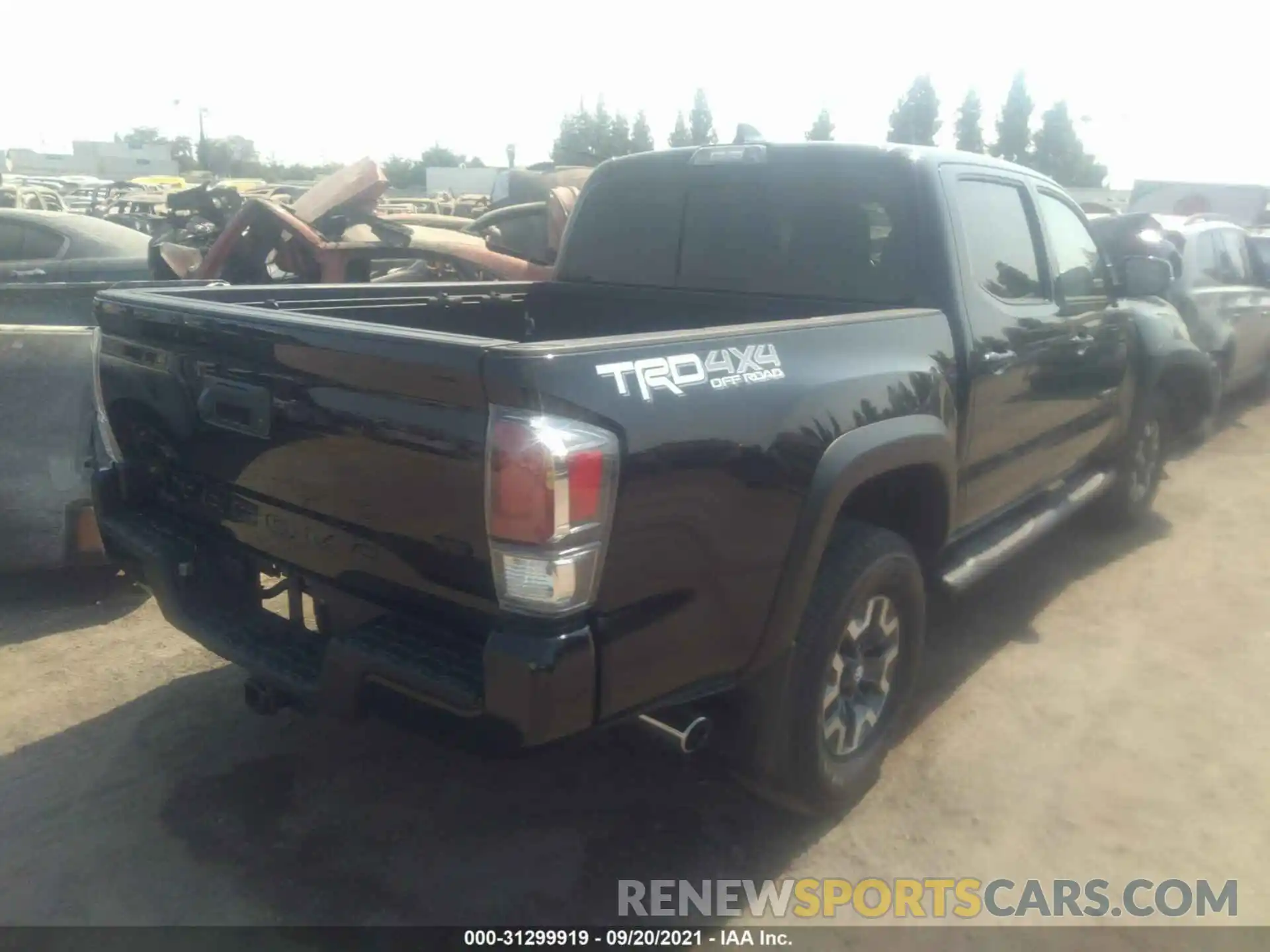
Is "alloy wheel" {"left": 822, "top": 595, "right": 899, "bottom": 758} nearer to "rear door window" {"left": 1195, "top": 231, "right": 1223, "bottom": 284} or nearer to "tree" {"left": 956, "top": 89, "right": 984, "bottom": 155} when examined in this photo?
"rear door window" {"left": 1195, "top": 231, "right": 1223, "bottom": 284}

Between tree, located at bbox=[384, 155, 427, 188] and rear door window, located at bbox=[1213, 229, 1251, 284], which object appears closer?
rear door window, located at bbox=[1213, 229, 1251, 284]

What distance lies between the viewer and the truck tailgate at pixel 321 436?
2.31 metres

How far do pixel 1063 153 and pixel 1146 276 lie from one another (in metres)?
63.0

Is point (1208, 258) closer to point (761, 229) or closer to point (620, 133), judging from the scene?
point (761, 229)

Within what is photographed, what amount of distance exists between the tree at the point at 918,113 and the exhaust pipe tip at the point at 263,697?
5653 cm

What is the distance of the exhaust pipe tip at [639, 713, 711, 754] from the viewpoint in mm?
2657

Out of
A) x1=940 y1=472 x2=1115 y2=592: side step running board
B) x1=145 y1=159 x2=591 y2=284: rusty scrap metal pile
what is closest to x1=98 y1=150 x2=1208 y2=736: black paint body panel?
x1=940 y1=472 x2=1115 y2=592: side step running board

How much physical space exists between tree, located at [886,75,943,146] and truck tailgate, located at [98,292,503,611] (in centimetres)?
5618

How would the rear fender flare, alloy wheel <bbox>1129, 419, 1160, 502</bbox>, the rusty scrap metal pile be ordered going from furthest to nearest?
the rusty scrap metal pile → alloy wheel <bbox>1129, 419, 1160, 502</bbox> → the rear fender flare

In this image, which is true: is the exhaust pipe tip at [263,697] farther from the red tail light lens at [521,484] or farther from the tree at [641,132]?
the tree at [641,132]

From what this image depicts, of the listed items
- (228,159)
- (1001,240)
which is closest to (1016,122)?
(228,159)

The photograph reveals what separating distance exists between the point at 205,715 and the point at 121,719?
0.30 m

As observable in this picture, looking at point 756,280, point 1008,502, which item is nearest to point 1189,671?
point 1008,502

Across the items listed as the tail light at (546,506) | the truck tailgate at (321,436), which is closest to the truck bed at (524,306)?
the truck tailgate at (321,436)
